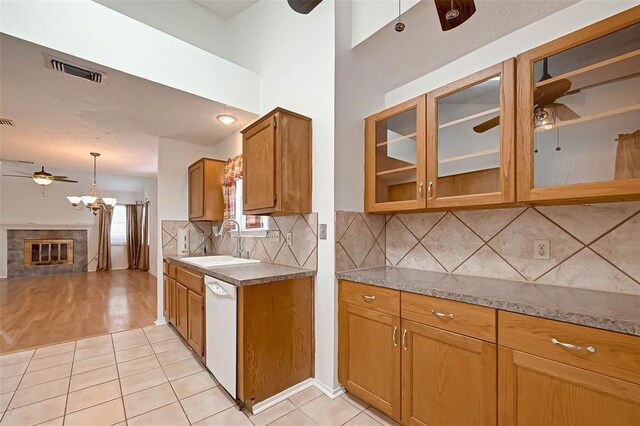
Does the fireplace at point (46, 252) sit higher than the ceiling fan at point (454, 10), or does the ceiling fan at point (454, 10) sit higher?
the ceiling fan at point (454, 10)

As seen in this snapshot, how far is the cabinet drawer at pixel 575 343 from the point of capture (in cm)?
91

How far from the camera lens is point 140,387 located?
6.67 ft

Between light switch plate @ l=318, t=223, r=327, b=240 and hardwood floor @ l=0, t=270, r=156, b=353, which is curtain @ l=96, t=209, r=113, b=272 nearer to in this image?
hardwood floor @ l=0, t=270, r=156, b=353

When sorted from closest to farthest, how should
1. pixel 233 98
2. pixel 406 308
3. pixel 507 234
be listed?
pixel 406 308 → pixel 507 234 → pixel 233 98

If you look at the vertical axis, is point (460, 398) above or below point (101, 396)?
above

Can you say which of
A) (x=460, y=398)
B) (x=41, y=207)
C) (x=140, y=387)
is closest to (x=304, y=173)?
(x=460, y=398)

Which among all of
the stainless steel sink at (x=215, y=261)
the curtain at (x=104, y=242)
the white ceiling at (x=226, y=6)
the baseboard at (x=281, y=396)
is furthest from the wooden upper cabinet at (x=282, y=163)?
the curtain at (x=104, y=242)

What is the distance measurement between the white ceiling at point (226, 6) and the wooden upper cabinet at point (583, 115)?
3.01m

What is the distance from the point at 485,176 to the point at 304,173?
123cm

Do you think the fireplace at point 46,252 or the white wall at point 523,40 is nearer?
the white wall at point 523,40

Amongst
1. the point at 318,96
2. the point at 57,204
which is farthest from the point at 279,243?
the point at 57,204

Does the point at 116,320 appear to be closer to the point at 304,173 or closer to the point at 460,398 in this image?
the point at 304,173

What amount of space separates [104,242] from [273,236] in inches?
292

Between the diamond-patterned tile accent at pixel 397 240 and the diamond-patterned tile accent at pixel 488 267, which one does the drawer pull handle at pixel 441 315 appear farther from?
the diamond-patterned tile accent at pixel 397 240
